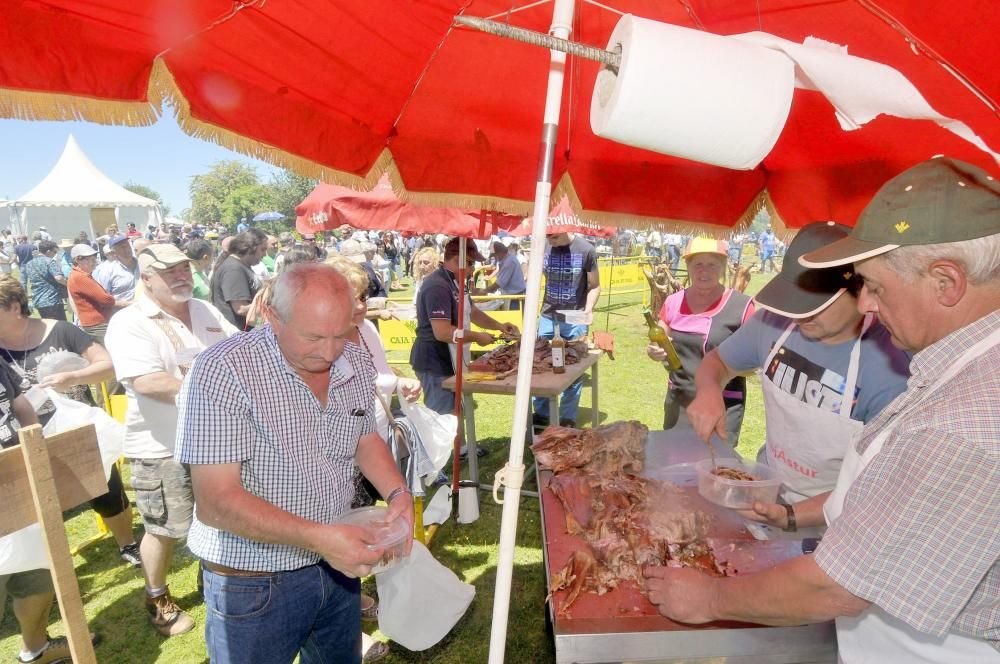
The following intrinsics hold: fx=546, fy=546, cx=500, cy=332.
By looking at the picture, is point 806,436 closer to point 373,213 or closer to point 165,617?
point 165,617

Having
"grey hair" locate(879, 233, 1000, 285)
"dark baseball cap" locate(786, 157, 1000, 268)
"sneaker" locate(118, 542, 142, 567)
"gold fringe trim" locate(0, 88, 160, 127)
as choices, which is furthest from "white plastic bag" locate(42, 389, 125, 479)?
"grey hair" locate(879, 233, 1000, 285)

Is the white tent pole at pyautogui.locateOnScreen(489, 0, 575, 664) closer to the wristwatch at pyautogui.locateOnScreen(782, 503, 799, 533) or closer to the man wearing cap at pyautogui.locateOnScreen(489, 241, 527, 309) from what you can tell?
the wristwatch at pyautogui.locateOnScreen(782, 503, 799, 533)

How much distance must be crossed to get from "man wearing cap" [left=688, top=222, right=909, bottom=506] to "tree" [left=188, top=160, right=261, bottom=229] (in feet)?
237

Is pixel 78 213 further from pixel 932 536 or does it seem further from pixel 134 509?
pixel 932 536

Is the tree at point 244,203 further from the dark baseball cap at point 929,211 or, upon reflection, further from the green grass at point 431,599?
the dark baseball cap at point 929,211

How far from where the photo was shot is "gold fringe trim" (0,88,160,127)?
160cm

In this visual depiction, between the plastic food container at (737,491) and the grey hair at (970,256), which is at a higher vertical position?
the grey hair at (970,256)

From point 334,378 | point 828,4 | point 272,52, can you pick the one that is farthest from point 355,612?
point 828,4

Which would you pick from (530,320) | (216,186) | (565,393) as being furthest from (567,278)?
(216,186)

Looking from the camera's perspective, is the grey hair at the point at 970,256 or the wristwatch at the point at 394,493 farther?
the wristwatch at the point at 394,493

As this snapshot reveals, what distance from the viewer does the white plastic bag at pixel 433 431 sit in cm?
378

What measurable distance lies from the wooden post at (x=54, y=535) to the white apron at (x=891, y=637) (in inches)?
81.3

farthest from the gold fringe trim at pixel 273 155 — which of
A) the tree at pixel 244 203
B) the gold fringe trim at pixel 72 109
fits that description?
the tree at pixel 244 203

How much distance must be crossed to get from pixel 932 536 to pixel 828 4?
1.67m
